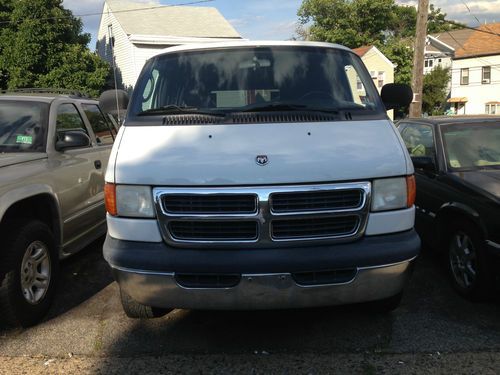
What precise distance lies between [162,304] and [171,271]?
25 centimetres

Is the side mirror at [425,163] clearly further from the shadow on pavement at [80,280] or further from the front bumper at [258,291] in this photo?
the shadow on pavement at [80,280]

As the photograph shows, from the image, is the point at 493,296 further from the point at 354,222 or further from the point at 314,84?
the point at 314,84

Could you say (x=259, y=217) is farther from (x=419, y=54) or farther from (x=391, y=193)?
(x=419, y=54)

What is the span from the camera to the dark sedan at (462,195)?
4074 mm

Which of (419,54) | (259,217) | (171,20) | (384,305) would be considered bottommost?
(384,305)

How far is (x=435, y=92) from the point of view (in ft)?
154

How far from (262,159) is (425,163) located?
2.70 meters

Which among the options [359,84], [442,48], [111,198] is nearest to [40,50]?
[359,84]

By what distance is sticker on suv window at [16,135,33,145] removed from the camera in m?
4.61

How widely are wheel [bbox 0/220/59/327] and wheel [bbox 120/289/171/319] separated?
0.77m

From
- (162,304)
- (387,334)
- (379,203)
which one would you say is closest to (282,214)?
(379,203)

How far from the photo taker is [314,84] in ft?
13.2

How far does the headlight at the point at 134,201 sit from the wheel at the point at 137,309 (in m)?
0.72

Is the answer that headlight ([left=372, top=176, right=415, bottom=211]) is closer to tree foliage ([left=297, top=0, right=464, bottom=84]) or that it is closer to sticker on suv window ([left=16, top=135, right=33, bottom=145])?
sticker on suv window ([left=16, top=135, right=33, bottom=145])
